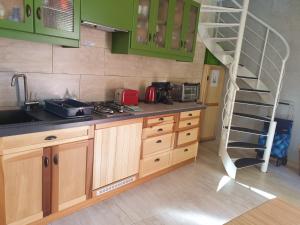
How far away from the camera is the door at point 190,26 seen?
10.1 feet

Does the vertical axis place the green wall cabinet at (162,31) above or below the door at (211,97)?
above

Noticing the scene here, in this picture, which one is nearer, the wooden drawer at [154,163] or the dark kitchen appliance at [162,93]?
the wooden drawer at [154,163]

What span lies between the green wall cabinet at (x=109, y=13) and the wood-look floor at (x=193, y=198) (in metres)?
1.78

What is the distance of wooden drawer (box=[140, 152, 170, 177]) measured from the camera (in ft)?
8.64

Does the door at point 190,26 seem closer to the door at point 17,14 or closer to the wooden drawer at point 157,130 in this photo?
the wooden drawer at point 157,130

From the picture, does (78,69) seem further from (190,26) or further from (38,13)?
(190,26)

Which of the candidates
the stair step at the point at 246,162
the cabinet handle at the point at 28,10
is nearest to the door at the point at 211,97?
the stair step at the point at 246,162

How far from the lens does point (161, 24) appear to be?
2.85m

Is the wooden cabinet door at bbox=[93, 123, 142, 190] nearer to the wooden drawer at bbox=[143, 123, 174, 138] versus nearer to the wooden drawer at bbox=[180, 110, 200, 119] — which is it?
the wooden drawer at bbox=[143, 123, 174, 138]

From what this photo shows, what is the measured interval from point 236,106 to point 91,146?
127 inches

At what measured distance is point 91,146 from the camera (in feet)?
6.74

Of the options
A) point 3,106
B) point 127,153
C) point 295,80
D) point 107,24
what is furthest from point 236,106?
point 3,106

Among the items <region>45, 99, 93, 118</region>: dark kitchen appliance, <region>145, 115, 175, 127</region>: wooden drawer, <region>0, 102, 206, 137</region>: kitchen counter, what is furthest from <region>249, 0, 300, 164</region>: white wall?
<region>45, 99, 93, 118</region>: dark kitchen appliance

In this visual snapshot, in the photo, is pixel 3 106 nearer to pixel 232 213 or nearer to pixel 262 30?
pixel 232 213
